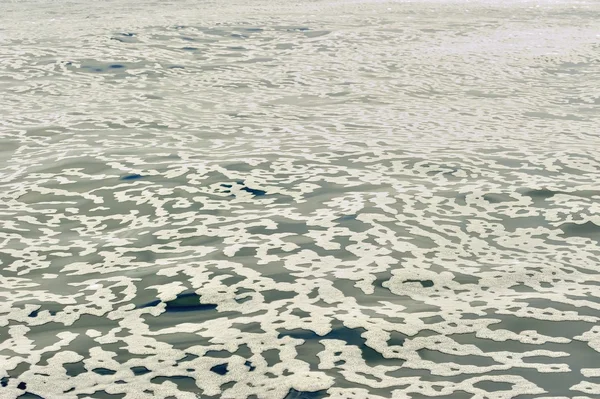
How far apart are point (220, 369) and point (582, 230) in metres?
1.93

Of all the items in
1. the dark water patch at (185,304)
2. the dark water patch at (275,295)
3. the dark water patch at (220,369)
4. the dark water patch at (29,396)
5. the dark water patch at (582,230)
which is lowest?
the dark water patch at (582,230)

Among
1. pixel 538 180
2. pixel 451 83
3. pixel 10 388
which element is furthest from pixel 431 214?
pixel 451 83

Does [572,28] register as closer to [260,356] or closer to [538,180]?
[538,180]

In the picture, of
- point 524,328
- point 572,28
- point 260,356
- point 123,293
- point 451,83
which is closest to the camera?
point 260,356

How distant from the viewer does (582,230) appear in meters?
3.67

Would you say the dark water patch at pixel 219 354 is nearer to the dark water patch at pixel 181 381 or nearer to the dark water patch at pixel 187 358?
the dark water patch at pixel 187 358

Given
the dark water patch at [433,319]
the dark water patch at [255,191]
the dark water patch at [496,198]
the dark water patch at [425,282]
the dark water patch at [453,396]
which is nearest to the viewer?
the dark water patch at [453,396]

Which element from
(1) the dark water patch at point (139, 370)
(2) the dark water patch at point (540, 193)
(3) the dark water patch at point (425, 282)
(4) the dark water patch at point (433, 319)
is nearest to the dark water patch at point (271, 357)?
(1) the dark water patch at point (139, 370)

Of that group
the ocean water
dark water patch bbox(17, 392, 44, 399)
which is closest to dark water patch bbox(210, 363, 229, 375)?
the ocean water

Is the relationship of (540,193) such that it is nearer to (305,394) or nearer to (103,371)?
(305,394)

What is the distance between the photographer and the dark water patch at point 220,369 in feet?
7.97

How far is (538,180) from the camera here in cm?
436

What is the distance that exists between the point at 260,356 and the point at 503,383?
2.32ft

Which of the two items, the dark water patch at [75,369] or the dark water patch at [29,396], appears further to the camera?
the dark water patch at [75,369]
